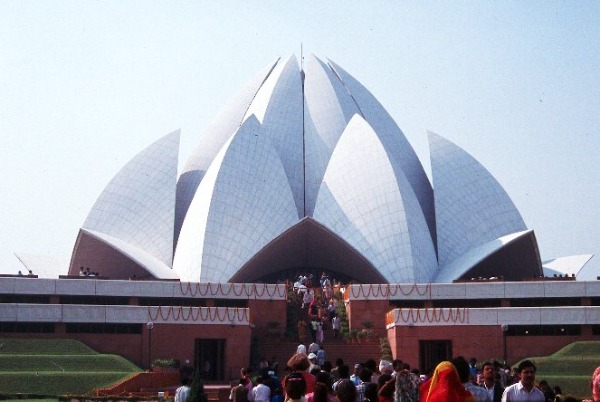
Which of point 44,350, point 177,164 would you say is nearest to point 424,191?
point 177,164

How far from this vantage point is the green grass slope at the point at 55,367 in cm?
1772

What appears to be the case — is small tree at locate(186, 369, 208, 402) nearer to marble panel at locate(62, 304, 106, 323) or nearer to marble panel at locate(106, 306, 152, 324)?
marble panel at locate(106, 306, 152, 324)

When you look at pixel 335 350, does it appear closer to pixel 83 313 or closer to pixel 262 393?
pixel 83 313

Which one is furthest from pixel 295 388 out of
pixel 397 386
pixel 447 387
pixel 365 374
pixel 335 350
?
pixel 335 350

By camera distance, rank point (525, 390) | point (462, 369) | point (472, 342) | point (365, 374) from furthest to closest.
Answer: point (472, 342) → point (365, 374) → point (525, 390) → point (462, 369)

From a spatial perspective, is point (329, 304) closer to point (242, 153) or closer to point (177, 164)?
point (242, 153)

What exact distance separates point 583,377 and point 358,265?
43.1 ft

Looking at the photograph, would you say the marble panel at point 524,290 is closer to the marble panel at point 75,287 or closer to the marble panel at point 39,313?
the marble panel at point 75,287

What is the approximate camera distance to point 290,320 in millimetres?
25266

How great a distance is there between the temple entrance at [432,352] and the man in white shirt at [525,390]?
15216mm

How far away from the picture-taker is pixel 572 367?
19500mm

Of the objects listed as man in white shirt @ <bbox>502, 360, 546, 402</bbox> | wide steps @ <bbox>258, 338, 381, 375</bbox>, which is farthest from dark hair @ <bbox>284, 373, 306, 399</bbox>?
wide steps @ <bbox>258, 338, 381, 375</bbox>

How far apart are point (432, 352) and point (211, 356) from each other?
4.97 metres

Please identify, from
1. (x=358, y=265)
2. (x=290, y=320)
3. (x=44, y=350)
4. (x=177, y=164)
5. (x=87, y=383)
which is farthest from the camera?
(x=177, y=164)
